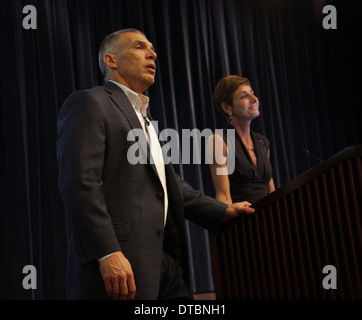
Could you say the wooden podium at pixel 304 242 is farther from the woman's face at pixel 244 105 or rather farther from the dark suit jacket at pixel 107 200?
the woman's face at pixel 244 105

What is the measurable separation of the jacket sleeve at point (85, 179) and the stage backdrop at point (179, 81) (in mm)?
2021

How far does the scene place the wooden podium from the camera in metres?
1.25

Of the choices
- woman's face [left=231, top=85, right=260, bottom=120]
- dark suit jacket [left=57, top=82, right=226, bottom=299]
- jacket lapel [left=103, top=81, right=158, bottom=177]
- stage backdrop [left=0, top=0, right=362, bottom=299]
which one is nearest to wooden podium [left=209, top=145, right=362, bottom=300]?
dark suit jacket [left=57, top=82, right=226, bottom=299]

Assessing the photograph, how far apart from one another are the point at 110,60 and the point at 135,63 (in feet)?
0.33

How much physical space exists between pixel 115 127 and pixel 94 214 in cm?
28

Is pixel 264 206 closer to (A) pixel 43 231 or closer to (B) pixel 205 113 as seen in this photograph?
(A) pixel 43 231

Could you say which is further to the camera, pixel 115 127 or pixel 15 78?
pixel 15 78

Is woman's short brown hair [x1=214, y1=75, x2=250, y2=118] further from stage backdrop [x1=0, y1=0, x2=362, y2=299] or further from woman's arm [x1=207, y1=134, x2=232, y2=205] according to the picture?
stage backdrop [x1=0, y1=0, x2=362, y2=299]

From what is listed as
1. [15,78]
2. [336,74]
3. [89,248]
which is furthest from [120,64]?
[336,74]

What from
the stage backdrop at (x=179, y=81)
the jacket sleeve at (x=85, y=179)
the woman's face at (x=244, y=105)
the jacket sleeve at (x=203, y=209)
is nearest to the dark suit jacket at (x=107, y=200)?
the jacket sleeve at (x=85, y=179)

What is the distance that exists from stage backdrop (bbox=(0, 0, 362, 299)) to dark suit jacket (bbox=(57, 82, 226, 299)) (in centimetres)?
198

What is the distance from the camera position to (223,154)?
2125 millimetres

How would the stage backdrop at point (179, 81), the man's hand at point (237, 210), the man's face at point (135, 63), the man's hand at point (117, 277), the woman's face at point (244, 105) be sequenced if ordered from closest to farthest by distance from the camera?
the man's hand at point (117, 277)
the man's hand at point (237, 210)
the man's face at point (135, 63)
the woman's face at point (244, 105)
the stage backdrop at point (179, 81)

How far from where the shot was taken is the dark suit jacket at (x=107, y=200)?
3.80ft
